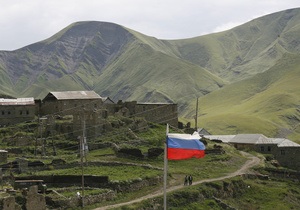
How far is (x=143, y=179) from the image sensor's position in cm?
6312

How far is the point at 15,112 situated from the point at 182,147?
67.9 metres

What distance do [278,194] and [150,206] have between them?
22135mm

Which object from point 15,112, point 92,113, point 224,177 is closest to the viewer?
point 224,177

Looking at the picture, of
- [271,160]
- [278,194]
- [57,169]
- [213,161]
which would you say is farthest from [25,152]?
[271,160]

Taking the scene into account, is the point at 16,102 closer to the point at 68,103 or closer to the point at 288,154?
the point at 68,103

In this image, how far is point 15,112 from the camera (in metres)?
94.1

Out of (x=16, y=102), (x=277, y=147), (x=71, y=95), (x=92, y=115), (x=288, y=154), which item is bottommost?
(x=288, y=154)

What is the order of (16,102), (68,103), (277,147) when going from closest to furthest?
(16,102), (68,103), (277,147)

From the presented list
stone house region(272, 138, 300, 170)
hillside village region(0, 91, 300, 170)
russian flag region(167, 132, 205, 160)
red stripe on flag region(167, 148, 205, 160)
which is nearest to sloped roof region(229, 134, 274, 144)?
hillside village region(0, 91, 300, 170)

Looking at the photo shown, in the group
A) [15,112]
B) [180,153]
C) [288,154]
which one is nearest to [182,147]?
[180,153]

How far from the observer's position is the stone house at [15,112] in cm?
9350

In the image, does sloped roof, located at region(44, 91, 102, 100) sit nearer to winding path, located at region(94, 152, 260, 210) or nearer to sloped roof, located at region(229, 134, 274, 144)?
winding path, located at region(94, 152, 260, 210)

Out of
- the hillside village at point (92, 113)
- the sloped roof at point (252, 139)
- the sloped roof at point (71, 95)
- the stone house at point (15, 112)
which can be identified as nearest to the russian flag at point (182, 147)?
the hillside village at point (92, 113)

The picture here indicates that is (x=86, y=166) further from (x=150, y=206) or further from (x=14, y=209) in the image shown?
(x=14, y=209)
